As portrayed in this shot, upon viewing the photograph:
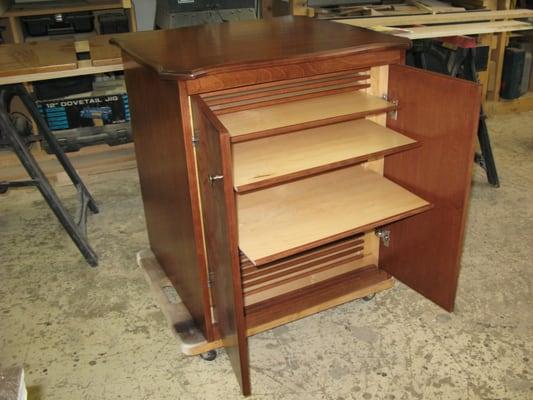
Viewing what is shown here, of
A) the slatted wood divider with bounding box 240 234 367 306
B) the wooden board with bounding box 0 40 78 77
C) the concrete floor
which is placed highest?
the wooden board with bounding box 0 40 78 77

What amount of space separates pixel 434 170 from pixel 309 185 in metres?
0.40

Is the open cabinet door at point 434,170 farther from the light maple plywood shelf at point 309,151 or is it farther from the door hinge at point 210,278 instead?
the door hinge at point 210,278

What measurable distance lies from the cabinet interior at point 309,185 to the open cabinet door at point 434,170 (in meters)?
0.05

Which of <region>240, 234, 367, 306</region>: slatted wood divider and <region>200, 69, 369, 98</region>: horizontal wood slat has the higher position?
<region>200, 69, 369, 98</region>: horizontal wood slat

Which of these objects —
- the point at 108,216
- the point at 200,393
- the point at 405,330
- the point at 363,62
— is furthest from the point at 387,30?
the point at 200,393

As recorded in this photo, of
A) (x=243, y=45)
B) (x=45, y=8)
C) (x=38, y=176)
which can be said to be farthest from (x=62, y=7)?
(x=243, y=45)

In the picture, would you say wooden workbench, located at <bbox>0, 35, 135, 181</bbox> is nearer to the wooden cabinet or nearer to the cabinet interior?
the wooden cabinet

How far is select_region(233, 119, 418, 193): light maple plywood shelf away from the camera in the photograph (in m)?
1.42

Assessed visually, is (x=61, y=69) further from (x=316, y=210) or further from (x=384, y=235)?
(x=384, y=235)

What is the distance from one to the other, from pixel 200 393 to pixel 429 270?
0.83 m

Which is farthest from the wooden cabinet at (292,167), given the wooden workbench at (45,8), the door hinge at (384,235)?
the wooden workbench at (45,8)

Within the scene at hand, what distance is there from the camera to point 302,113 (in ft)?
5.08

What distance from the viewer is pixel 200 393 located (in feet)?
5.01

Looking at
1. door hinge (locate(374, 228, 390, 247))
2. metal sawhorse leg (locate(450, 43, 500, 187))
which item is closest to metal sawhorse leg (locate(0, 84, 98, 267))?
door hinge (locate(374, 228, 390, 247))
